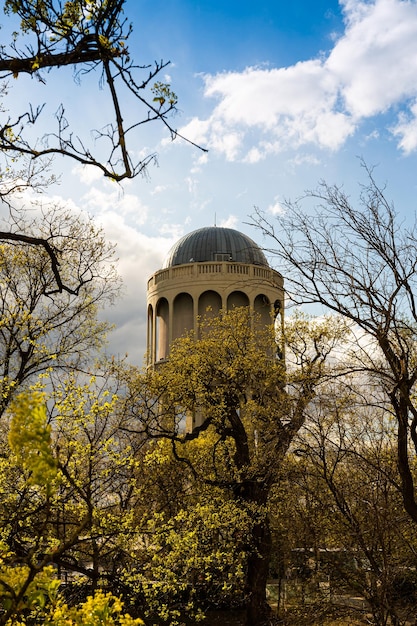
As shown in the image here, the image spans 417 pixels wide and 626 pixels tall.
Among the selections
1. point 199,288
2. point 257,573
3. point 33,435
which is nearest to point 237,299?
point 199,288

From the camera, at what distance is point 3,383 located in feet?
43.9

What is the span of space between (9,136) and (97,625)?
4800 millimetres

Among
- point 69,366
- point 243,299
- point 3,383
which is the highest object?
point 243,299

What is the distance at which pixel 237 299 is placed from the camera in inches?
1403

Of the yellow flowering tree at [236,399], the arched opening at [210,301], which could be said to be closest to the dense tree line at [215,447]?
the yellow flowering tree at [236,399]

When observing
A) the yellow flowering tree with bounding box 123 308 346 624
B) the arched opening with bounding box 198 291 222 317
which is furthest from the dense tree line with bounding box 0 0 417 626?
the arched opening with bounding box 198 291 222 317

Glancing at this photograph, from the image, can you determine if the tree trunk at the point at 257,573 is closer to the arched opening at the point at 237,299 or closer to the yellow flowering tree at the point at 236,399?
the yellow flowering tree at the point at 236,399

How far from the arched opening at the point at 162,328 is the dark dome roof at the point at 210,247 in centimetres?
285

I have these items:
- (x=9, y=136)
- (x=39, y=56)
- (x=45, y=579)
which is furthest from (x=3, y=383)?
(x=45, y=579)

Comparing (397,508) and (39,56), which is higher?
(39,56)

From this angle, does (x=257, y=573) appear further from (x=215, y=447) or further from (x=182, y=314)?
(x=182, y=314)

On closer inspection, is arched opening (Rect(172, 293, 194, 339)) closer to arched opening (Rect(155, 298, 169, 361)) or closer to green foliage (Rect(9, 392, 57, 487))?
arched opening (Rect(155, 298, 169, 361))

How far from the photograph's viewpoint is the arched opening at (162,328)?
119ft

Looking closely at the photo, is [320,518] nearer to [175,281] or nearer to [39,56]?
[39,56]
